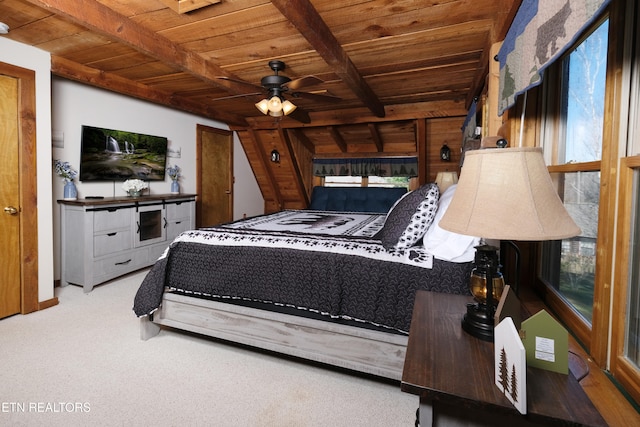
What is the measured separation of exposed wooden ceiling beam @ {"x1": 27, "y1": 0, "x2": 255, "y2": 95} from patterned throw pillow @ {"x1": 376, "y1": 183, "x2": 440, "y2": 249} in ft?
5.85

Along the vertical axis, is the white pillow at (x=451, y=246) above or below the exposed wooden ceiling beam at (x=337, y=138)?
below

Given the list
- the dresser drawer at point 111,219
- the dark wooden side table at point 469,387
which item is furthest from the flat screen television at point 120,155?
the dark wooden side table at point 469,387

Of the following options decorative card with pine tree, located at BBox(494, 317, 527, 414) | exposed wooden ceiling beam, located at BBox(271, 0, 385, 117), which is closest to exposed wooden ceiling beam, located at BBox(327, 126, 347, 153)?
exposed wooden ceiling beam, located at BBox(271, 0, 385, 117)

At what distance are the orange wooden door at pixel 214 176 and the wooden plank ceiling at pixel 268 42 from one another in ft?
3.76

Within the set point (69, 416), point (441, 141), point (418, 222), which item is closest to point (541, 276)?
point (418, 222)

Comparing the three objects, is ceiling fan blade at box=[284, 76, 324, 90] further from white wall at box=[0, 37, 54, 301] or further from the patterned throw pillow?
white wall at box=[0, 37, 54, 301]

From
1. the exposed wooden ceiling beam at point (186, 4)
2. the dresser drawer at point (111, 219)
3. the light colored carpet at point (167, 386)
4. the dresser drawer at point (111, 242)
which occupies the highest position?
the exposed wooden ceiling beam at point (186, 4)

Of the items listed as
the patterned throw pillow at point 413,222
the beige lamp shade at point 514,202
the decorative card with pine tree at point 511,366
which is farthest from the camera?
the patterned throw pillow at point 413,222

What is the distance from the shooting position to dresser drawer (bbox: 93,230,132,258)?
11.7 ft

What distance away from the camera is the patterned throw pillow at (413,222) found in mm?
2041

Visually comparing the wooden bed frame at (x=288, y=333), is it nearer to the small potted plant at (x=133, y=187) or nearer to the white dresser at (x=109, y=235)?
the white dresser at (x=109, y=235)

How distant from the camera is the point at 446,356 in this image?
95cm

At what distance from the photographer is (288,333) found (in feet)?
7.02

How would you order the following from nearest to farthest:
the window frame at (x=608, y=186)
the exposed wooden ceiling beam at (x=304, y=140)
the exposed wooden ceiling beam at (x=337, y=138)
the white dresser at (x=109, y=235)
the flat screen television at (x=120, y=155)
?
the window frame at (x=608, y=186), the white dresser at (x=109, y=235), the flat screen television at (x=120, y=155), the exposed wooden ceiling beam at (x=337, y=138), the exposed wooden ceiling beam at (x=304, y=140)
